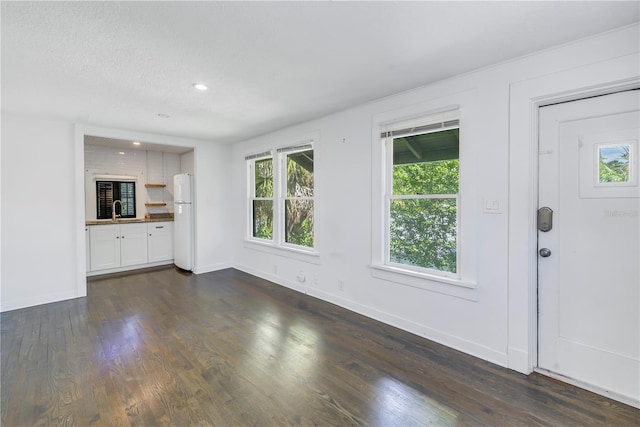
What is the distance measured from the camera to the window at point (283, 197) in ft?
14.3

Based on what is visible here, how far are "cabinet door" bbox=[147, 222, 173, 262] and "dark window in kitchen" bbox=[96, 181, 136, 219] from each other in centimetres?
71

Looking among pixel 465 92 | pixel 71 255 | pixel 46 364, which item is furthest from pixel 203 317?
pixel 465 92

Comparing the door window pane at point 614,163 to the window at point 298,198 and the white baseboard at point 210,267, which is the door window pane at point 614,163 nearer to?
the window at point 298,198

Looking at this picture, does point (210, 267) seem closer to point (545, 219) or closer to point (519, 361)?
point (519, 361)

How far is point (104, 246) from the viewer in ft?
17.6

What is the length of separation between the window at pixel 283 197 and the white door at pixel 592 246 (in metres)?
2.71

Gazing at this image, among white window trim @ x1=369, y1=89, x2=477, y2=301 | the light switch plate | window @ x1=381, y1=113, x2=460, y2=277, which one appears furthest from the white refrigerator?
the light switch plate

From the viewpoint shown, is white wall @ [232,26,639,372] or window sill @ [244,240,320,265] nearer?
white wall @ [232,26,639,372]

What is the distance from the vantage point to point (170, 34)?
195cm

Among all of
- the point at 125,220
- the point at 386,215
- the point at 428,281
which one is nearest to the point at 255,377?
the point at 428,281

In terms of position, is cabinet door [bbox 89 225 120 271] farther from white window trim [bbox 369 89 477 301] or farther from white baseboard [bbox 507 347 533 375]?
white baseboard [bbox 507 347 533 375]

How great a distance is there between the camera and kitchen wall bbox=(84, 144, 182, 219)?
5.76m

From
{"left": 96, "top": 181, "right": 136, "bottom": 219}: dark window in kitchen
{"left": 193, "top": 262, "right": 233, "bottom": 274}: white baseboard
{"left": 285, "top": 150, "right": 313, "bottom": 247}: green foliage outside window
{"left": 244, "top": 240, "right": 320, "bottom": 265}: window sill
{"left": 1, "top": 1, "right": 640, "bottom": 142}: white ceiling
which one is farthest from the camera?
{"left": 96, "top": 181, "right": 136, "bottom": 219}: dark window in kitchen

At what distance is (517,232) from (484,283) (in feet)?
1.65
